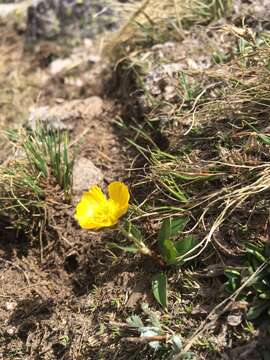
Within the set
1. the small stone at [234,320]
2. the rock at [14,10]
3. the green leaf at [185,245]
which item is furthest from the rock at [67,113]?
the small stone at [234,320]

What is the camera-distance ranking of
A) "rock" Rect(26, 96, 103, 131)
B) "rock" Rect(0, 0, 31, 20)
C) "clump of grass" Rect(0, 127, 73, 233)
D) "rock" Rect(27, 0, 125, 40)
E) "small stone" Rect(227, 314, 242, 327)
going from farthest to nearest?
"rock" Rect(0, 0, 31, 20), "rock" Rect(27, 0, 125, 40), "rock" Rect(26, 96, 103, 131), "clump of grass" Rect(0, 127, 73, 233), "small stone" Rect(227, 314, 242, 327)

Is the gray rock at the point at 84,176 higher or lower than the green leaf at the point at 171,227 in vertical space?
lower

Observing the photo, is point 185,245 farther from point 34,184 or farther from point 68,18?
point 68,18

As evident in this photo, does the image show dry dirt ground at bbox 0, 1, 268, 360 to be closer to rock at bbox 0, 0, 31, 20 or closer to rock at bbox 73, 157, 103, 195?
rock at bbox 73, 157, 103, 195

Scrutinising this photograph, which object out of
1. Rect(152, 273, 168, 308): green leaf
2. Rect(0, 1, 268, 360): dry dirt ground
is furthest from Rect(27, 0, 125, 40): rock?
Rect(152, 273, 168, 308): green leaf

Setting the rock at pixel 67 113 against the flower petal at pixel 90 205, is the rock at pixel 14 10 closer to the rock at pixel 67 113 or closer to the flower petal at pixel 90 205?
the rock at pixel 67 113

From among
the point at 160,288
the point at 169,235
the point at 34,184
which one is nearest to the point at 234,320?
the point at 160,288
